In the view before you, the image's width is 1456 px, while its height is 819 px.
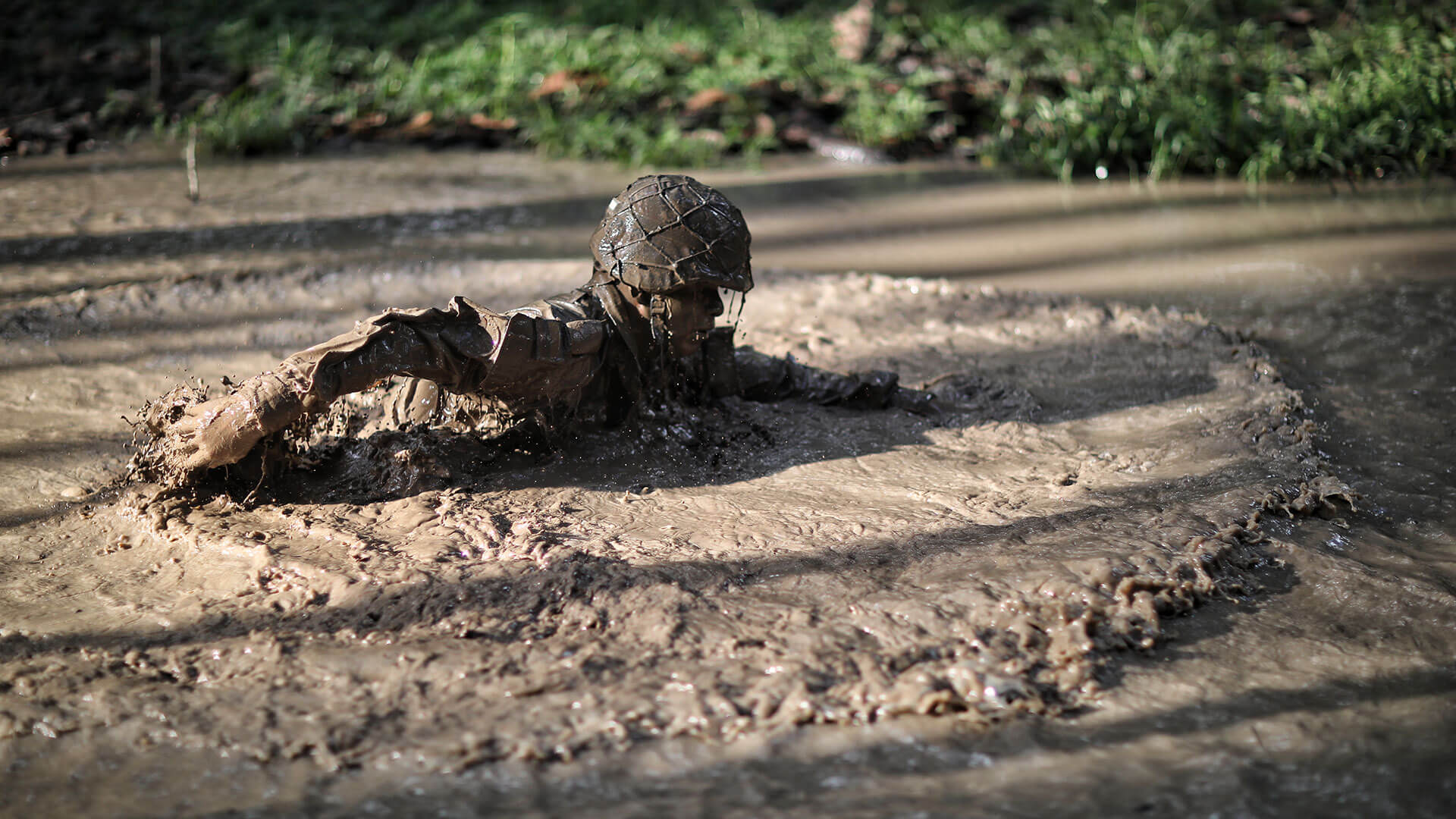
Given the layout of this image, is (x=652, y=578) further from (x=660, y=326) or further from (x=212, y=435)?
(x=212, y=435)

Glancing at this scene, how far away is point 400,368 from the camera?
9.61 feet

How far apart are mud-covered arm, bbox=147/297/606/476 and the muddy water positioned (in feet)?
0.95

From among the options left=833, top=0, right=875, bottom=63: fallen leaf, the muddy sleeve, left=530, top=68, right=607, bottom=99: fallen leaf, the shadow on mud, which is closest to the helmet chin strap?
the muddy sleeve

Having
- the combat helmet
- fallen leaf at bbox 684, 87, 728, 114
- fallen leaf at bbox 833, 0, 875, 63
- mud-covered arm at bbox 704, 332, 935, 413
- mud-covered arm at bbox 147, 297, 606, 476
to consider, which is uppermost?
fallen leaf at bbox 833, 0, 875, 63

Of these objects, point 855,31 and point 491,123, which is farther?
point 855,31

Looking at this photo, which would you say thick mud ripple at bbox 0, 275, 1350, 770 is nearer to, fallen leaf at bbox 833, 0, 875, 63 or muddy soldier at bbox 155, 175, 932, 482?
muddy soldier at bbox 155, 175, 932, 482

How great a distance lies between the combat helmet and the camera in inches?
128

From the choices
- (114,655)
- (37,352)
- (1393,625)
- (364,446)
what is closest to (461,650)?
(114,655)

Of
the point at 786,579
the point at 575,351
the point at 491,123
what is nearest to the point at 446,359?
the point at 575,351

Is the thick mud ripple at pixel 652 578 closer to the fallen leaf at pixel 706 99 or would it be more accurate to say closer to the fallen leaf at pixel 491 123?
the fallen leaf at pixel 706 99

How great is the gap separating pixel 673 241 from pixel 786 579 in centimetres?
109

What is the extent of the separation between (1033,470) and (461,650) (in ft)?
6.32

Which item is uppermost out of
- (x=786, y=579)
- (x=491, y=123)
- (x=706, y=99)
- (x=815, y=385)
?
(x=706, y=99)

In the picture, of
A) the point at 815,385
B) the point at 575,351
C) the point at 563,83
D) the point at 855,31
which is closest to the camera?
the point at 575,351
